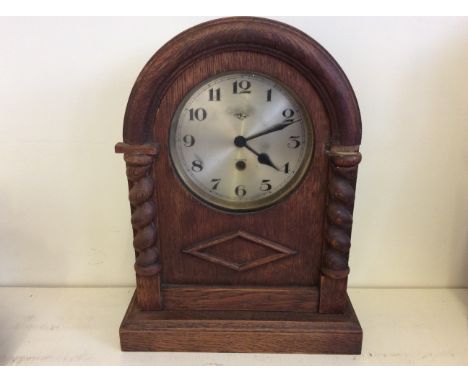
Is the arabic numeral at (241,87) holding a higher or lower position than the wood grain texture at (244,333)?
higher

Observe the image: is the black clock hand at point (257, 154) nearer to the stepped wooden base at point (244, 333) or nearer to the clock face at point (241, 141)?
the clock face at point (241, 141)

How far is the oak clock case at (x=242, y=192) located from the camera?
890 mm

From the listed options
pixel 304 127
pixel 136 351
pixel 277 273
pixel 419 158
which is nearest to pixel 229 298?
pixel 277 273

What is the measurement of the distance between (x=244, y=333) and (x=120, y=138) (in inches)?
23.9

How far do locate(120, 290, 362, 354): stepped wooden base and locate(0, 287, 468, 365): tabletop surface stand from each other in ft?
0.06

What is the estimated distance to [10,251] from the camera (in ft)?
4.39

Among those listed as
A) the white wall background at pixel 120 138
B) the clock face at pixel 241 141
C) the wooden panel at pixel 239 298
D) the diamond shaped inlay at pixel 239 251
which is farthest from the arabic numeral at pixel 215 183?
the white wall background at pixel 120 138

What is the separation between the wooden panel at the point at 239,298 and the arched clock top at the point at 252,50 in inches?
14.3

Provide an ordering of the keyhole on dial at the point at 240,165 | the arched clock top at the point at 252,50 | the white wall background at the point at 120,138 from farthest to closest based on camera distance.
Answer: the white wall background at the point at 120,138 < the keyhole on dial at the point at 240,165 < the arched clock top at the point at 252,50

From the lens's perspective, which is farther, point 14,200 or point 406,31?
point 14,200

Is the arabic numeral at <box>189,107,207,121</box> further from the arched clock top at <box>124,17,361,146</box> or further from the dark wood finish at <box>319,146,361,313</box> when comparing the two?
the dark wood finish at <box>319,146,361,313</box>

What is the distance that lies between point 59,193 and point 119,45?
1.49 ft

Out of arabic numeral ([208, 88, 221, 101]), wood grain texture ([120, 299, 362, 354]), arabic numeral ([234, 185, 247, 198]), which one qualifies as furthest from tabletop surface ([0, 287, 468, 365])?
arabic numeral ([208, 88, 221, 101])

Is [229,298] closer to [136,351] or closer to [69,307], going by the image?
[136,351]
